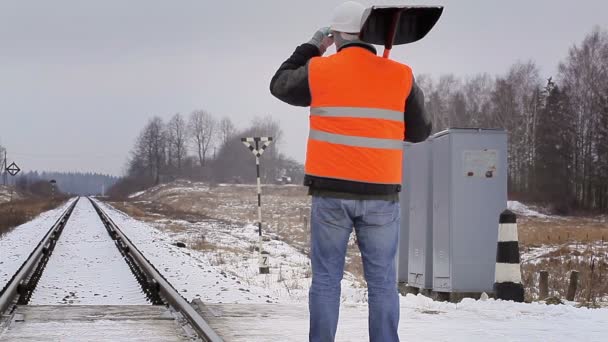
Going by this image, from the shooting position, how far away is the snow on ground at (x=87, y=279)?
7.49 metres

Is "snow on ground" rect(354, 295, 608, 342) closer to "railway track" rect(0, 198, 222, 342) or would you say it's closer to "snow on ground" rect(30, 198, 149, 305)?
"railway track" rect(0, 198, 222, 342)

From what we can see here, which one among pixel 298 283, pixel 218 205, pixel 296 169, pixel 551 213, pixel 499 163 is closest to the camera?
pixel 499 163

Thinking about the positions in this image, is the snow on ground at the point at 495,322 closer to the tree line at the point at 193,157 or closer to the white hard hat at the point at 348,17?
the white hard hat at the point at 348,17

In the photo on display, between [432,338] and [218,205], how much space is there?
46.9 m

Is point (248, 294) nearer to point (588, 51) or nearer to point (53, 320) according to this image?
point (53, 320)

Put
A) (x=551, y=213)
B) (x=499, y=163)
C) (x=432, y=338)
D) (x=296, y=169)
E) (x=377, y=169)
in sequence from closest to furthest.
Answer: (x=377, y=169), (x=432, y=338), (x=499, y=163), (x=551, y=213), (x=296, y=169)

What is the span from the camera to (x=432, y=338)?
4410 mm

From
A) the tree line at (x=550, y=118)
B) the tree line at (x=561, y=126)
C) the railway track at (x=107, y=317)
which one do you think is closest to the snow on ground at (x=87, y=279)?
the railway track at (x=107, y=317)

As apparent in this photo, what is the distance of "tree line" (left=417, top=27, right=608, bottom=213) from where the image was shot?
4191 cm

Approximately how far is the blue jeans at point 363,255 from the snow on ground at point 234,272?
3246 mm

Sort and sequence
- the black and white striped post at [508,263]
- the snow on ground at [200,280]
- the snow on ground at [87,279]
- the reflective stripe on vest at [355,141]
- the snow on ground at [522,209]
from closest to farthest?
1. the reflective stripe on vest at [355,141]
2. the black and white striped post at [508,263]
3. the snow on ground at [200,280]
4. the snow on ground at [87,279]
5. the snow on ground at [522,209]

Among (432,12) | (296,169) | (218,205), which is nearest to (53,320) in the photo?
(432,12)

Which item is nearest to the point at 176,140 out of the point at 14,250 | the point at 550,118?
the point at 550,118

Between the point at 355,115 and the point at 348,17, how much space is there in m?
0.47
